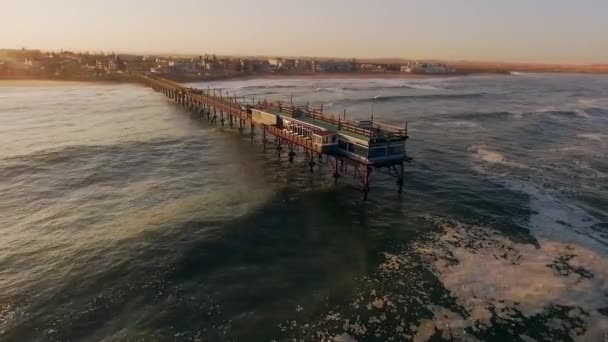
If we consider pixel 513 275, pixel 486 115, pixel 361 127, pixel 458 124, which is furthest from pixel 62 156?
pixel 486 115

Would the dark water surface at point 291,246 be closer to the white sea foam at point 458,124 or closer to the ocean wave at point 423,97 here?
the white sea foam at point 458,124


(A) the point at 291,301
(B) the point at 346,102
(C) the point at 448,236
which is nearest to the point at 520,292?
(C) the point at 448,236

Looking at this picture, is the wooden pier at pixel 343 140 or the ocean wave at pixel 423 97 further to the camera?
the ocean wave at pixel 423 97

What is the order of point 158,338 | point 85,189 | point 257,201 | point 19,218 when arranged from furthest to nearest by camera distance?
point 85,189
point 257,201
point 19,218
point 158,338

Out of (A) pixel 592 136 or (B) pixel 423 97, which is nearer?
(A) pixel 592 136

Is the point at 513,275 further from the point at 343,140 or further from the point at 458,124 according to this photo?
the point at 458,124

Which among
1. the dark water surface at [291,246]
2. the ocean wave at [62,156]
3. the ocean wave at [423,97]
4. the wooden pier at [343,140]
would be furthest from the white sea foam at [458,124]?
the ocean wave at [62,156]

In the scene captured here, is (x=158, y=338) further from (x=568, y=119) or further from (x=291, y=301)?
(x=568, y=119)

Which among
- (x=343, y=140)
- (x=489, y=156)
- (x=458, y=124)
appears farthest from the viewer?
Answer: (x=458, y=124)

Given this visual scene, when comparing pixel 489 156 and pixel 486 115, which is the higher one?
pixel 486 115
